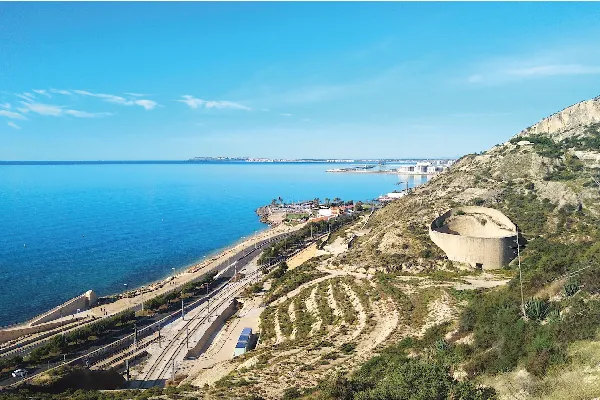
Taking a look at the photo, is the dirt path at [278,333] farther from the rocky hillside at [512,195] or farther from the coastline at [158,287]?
the coastline at [158,287]

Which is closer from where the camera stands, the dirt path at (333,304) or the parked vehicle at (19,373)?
the parked vehicle at (19,373)

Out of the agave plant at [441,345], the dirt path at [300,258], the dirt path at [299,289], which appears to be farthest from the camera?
the dirt path at [300,258]

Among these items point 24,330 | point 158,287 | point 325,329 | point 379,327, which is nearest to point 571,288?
point 379,327

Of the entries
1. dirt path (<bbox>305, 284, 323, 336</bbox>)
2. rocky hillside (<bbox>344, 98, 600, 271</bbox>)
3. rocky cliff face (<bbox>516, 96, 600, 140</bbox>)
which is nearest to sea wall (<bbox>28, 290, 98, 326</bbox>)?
dirt path (<bbox>305, 284, 323, 336</bbox>)

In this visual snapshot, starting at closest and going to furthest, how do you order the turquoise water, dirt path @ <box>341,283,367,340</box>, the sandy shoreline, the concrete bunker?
dirt path @ <box>341,283,367,340</box> → the concrete bunker → the sandy shoreline → the turquoise water

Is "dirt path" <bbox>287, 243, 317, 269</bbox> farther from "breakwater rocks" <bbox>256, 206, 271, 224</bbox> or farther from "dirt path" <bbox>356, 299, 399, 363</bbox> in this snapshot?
"breakwater rocks" <bbox>256, 206, 271, 224</bbox>

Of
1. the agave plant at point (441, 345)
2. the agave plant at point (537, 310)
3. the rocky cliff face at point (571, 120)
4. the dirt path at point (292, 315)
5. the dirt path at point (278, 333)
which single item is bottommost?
the dirt path at point (278, 333)

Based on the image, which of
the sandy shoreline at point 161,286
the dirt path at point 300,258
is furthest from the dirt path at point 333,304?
the sandy shoreline at point 161,286
